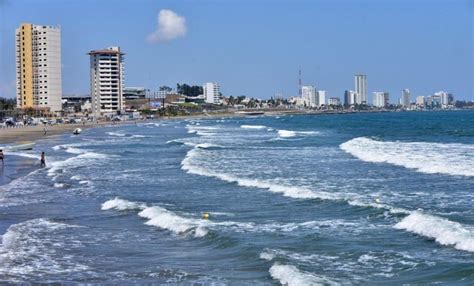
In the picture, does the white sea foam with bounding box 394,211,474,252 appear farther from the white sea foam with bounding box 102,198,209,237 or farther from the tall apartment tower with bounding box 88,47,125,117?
the tall apartment tower with bounding box 88,47,125,117

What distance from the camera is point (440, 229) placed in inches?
654

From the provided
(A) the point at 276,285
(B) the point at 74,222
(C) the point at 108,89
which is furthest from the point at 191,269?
(C) the point at 108,89

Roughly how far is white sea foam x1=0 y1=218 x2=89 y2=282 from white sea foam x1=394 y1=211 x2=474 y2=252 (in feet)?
25.2

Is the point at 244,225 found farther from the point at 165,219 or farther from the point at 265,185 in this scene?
the point at 265,185

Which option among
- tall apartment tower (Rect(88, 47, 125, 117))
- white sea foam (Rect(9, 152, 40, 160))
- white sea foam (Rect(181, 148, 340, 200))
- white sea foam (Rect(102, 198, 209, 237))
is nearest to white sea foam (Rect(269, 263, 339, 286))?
white sea foam (Rect(102, 198, 209, 237))

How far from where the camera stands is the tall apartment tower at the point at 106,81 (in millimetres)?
184125

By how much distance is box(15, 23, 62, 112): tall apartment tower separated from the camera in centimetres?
15912

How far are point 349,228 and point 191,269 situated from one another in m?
5.25

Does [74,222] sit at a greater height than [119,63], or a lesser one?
lesser

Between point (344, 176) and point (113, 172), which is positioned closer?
point (344, 176)

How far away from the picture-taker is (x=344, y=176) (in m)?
30.2

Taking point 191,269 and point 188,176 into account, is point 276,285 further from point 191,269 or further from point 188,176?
point 188,176

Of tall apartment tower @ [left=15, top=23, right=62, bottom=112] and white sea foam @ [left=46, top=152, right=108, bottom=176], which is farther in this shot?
tall apartment tower @ [left=15, top=23, right=62, bottom=112]

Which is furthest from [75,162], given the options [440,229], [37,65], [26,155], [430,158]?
[37,65]
